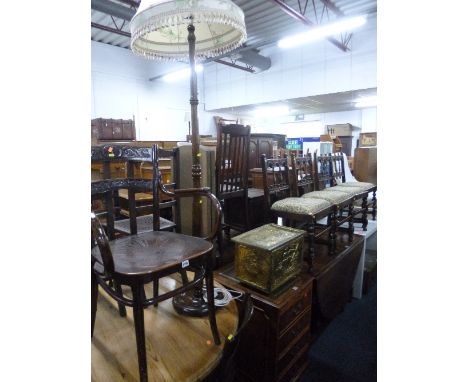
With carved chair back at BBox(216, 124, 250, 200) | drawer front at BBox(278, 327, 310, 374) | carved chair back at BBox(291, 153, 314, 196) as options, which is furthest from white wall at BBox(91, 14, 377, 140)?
drawer front at BBox(278, 327, 310, 374)

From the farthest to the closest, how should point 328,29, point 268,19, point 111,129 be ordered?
1. point 111,129
2. point 268,19
3. point 328,29

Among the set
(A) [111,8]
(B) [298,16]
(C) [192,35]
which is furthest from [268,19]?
(C) [192,35]

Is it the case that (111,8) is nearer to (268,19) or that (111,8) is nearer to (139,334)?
(268,19)

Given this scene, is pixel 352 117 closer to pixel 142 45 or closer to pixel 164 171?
pixel 164 171

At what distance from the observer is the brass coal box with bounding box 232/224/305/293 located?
4.70ft

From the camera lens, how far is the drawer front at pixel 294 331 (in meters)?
1.39

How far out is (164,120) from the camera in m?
8.89

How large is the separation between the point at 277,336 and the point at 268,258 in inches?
14.1

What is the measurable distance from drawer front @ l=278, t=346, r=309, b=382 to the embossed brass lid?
63 cm

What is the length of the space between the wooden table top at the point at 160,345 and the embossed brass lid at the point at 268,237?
330 millimetres

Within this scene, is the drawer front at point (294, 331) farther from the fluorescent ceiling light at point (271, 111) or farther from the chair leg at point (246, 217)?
the fluorescent ceiling light at point (271, 111)

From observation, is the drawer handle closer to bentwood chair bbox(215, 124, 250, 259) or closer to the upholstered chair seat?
bentwood chair bbox(215, 124, 250, 259)

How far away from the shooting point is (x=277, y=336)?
1347 millimetres
